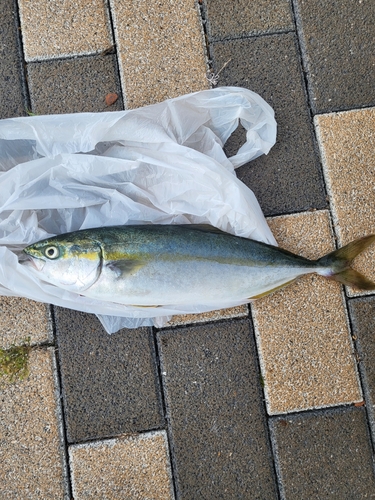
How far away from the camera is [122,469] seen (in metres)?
2.79

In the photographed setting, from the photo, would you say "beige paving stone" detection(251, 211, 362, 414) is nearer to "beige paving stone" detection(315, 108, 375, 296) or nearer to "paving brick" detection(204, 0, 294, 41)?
"beige paving stone" detection(315, 108, 375, 296)

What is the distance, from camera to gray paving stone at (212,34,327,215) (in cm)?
294

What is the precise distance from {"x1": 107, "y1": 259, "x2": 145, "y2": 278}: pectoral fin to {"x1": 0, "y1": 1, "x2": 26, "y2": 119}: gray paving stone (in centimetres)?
121

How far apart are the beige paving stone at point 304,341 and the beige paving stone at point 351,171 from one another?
0.64 ft

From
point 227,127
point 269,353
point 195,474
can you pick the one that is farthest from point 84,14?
point 195,474

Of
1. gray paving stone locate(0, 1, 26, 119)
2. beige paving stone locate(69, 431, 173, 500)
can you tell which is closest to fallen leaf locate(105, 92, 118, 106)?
gray paving stone locate(0, 1, 26, 119)

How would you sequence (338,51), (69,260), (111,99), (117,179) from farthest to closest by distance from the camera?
(338,51)
(111,99)
(117,179)
(69,260)

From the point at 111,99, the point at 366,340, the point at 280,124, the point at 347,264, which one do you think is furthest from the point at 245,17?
the point at 366,340

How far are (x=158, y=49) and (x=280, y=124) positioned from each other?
92 centimetres

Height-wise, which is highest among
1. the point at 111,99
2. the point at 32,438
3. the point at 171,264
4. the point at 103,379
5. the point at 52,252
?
the point at 111,99

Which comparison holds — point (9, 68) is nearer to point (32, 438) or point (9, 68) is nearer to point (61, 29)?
point (61, 29)

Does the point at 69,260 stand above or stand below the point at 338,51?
below

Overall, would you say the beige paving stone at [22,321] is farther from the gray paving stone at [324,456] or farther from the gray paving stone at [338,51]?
the gray paving stone at [338,51]

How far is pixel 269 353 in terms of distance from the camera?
2.87 m
